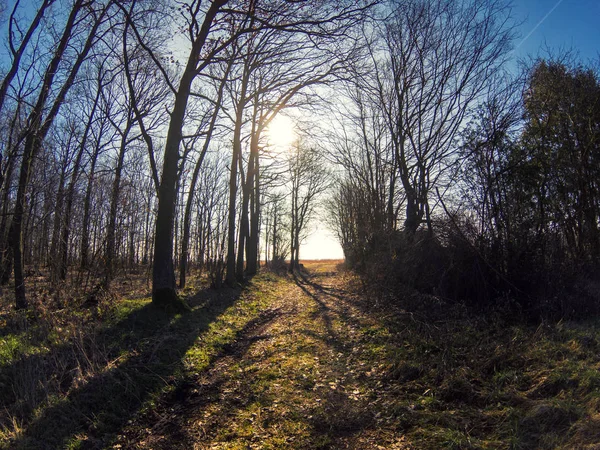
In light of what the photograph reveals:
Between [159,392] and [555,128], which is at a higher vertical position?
[555,128]

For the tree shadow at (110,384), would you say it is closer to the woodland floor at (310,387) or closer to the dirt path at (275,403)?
the woodland floor at (310,387)

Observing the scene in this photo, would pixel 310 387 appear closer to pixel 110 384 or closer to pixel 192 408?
pixel 192 408

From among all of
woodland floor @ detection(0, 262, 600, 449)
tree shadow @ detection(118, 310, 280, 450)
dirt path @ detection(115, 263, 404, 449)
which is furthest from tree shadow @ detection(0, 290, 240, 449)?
dirt path @ detection(115, 263, 404, 449)

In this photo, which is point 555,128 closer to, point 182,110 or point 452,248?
point 452,248

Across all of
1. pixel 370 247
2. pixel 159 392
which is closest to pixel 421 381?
pixel 159 392

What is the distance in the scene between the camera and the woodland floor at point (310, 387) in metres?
3.95

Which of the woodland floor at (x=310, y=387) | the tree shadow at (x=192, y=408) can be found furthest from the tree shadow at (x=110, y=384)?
the tree shadow at (x=192, y=408)

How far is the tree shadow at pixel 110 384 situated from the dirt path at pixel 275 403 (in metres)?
0.32

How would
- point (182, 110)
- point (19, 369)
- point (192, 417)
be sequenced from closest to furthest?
point (192, 417) → point (19, 369) → point (182, 110)

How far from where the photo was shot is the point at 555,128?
11336 millimetres

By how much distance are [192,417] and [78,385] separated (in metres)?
1.58

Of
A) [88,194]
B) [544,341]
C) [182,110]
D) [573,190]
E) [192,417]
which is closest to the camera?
[192,417]

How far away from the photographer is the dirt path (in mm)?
4141

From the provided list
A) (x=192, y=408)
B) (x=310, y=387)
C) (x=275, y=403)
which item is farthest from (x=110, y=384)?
(x=310, y=387)
